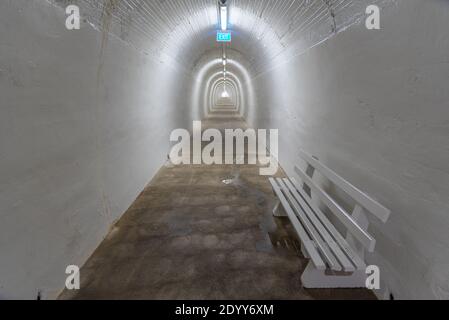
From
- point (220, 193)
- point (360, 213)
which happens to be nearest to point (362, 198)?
point (360, 213)

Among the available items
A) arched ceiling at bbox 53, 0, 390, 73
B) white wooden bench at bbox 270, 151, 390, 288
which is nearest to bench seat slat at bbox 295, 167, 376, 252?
white wooden bench at bbox 270, 151, 390, 288

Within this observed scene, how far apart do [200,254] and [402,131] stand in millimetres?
2340

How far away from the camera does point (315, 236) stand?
2.61 m

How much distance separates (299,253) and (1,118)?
3013mm

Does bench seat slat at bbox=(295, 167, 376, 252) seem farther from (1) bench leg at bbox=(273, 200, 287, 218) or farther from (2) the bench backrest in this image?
(1) bench leg at bbox=(273, 200, 287, 218)

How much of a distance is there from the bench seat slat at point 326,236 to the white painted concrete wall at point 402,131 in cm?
38

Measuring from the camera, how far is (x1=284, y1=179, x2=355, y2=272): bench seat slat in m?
2.23

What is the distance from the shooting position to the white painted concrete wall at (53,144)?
6.12 feet

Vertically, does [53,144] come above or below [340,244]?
above

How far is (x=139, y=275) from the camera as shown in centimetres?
271

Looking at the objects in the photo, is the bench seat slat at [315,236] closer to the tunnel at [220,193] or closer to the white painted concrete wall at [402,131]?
the tunnel at [220,193]

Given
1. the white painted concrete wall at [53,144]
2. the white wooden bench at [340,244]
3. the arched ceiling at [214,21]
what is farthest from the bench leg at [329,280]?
the arched ceiling at [214,21]

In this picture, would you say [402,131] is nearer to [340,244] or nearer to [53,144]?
[340,244]
